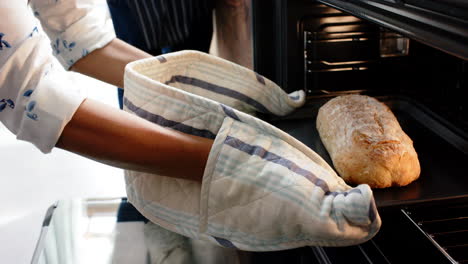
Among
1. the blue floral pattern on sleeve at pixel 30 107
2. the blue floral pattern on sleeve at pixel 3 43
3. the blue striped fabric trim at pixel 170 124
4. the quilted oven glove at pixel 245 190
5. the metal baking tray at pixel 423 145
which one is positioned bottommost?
the metal baking tray at pixel 423 145

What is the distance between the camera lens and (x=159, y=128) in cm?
66

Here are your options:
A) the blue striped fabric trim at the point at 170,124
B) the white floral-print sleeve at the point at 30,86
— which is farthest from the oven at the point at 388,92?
the white floral-print sleeve at the point at 30,86

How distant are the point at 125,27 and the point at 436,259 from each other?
1163 mm

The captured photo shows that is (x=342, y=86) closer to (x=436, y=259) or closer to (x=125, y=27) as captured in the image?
(x=436, y=259)

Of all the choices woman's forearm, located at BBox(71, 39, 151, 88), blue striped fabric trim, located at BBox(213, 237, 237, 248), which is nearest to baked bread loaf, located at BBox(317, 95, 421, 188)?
blue striped fabric trim, located at BBox(213, 237, 237, 248)

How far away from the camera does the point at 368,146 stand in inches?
35.5

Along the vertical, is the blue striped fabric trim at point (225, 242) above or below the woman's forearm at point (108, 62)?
below

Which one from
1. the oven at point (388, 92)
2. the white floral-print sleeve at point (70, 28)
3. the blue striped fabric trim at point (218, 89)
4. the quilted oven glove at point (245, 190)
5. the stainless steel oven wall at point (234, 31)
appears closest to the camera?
the quilted oven glove at point (245, 190)

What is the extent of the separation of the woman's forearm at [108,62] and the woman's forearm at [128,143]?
480mm

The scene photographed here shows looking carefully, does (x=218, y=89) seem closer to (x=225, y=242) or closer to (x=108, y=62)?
(x=108, y=62)

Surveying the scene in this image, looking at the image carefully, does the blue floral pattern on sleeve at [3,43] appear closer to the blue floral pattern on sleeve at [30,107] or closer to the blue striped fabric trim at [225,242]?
the blue floral pattern on sleeve at [30,107]

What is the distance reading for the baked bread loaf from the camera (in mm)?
849

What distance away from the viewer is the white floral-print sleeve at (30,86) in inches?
25.0

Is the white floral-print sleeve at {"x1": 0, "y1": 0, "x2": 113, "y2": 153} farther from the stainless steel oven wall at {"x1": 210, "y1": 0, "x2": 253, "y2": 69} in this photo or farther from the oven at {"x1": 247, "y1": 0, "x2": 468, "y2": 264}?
the stainless steel oven wall at {"x1": 210, "y1": 0, "x2": 253, "y2": 69}
